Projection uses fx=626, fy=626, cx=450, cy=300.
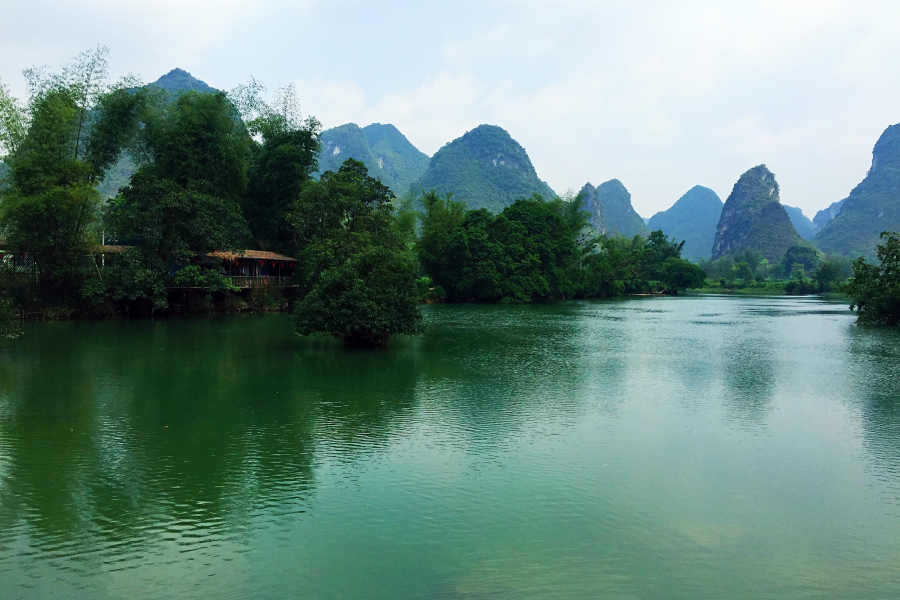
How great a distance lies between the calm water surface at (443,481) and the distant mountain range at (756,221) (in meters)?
108

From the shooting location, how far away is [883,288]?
2708 centimetres

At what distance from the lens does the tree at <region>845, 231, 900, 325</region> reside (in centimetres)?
2677

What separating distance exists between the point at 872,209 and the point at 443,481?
14009 cm

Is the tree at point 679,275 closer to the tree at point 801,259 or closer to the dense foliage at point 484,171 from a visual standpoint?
the tree at point 801,259

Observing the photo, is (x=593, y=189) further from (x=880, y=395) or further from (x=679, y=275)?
(x=880, y=395)

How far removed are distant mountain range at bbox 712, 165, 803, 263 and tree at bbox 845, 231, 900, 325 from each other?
86467 mm

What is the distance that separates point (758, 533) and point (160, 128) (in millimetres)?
32226

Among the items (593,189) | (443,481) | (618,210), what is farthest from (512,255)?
(618,210)

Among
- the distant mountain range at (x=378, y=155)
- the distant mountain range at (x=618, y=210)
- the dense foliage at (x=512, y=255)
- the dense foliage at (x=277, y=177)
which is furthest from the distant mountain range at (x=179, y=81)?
the distant mountain range at (x=618, y=210)

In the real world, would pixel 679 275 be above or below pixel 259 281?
above

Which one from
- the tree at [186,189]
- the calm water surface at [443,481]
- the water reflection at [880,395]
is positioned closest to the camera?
the calm water surface at [443,481]

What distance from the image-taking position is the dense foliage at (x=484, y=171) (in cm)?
10631

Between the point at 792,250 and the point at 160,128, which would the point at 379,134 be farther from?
the point at 160,128

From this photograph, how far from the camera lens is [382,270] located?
18.7m
